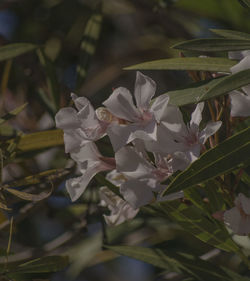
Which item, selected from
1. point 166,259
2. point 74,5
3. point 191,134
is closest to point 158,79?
point 74,5

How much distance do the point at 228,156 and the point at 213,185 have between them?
0.63 feet

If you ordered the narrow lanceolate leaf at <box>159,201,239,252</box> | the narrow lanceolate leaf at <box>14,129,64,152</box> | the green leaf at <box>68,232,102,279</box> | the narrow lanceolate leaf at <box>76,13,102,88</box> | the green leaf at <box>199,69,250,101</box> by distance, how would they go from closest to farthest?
the green leaf at <box>199,69,250,101</box> < the narrow lanceolate leaf at <box>159,201,239,252</box> < the narrow lanceolate leaf at <box>14,129,64,152</box> < the narrow lanceolate leaf at <box>76,13,102,88</box> < the green leaf at <box>68,232,102,279</box>

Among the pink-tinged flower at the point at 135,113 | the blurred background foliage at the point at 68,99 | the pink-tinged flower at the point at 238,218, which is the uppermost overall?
the pink-tinged flower at the point at 135,113

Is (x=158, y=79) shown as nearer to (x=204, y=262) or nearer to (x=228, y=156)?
(x=204, y=262)

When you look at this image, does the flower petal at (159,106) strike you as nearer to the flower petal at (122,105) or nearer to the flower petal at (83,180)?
the flower petal at (122,105)

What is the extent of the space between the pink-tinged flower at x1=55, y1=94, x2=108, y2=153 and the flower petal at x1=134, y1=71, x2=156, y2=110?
0.23 ft

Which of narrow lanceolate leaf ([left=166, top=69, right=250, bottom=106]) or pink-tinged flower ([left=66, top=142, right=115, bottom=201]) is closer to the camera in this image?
narrow lanceolate leaf ([left=166, top=69, right=250, bottom=106])

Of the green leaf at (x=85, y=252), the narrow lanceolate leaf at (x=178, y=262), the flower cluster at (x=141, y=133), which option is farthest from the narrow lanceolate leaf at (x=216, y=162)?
the green leaf at (x=85, y=252)

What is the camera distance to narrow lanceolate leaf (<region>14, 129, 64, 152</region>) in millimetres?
1259

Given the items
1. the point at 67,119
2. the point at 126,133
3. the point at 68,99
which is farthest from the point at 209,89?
the point at 68,99

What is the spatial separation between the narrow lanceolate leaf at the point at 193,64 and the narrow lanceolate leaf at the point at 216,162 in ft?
0.47

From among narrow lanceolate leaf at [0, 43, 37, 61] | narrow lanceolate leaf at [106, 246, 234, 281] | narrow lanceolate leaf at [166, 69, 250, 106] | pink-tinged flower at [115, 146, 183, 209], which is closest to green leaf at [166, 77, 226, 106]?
narrow lanceolate leaf at [166, 69, 250, 106]

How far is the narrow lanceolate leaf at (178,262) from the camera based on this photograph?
3.66 feet

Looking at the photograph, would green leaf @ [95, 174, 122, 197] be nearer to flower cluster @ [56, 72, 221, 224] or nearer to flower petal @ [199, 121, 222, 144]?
flower cluster @ [56, 72, 221, 224]
